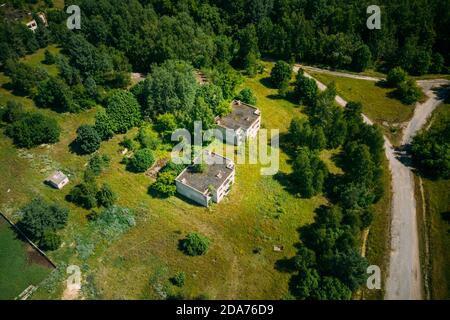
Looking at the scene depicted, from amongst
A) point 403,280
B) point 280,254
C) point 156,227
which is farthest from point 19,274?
point 403,280

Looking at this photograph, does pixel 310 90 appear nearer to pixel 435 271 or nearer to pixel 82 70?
pixel 435 271

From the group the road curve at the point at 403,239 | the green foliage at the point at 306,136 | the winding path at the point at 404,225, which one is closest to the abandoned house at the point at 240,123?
the green foliage at the point at 306,136

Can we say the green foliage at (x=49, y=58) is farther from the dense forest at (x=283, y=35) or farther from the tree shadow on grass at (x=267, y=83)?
the tree shadow on grass at (x=267, y=83)

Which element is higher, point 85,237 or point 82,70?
point 82,70

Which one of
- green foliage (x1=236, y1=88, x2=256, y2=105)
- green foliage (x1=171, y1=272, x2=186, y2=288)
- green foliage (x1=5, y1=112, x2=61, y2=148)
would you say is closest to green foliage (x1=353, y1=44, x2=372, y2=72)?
green foliage (x1=236, y1=88, x2=256, y2=105)

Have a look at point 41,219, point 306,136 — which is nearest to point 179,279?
point 41,219

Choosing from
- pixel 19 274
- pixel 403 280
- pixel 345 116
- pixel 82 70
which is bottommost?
pixel 403 280
